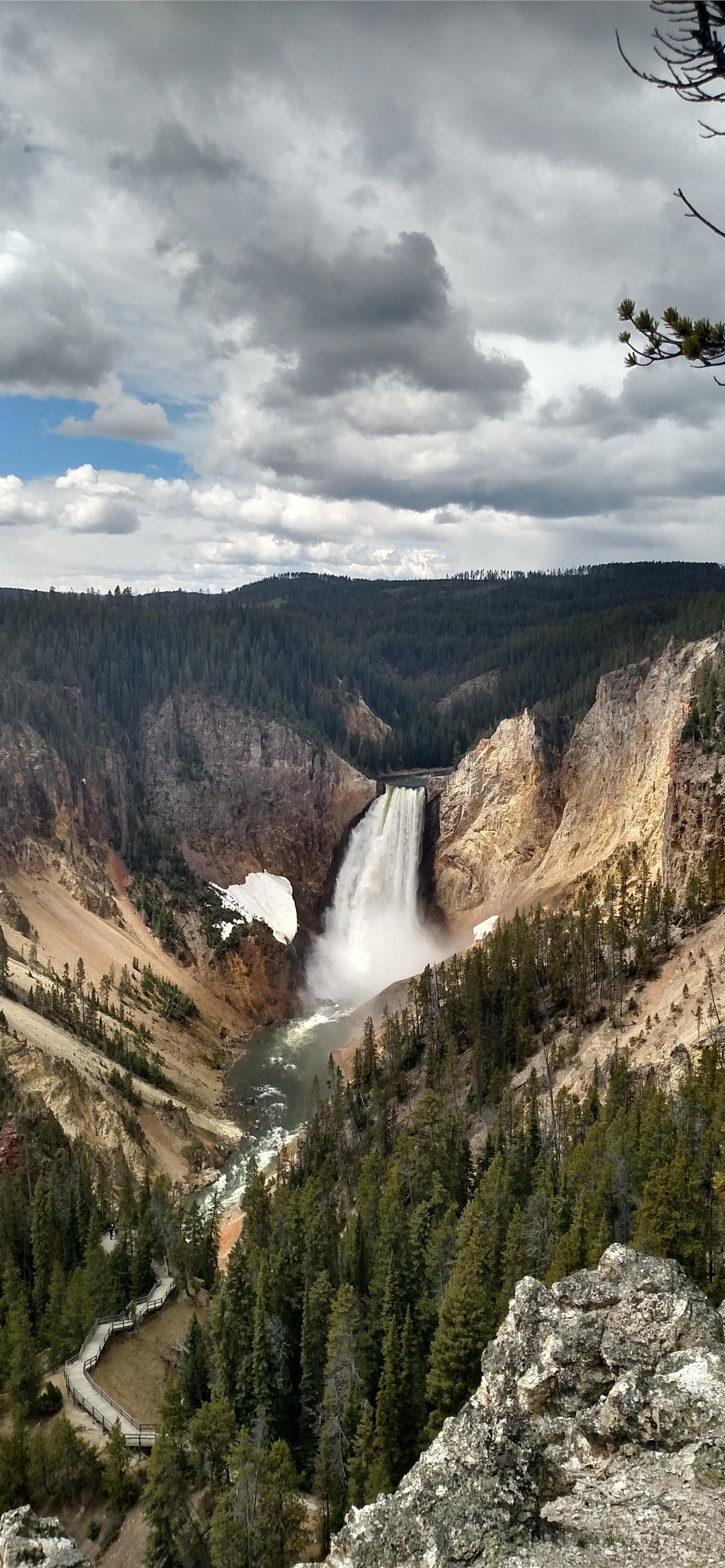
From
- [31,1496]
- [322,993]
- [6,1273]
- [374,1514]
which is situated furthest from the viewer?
[322,993]

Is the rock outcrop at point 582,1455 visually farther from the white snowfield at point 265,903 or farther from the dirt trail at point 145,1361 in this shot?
the white snowfield at point 265,903

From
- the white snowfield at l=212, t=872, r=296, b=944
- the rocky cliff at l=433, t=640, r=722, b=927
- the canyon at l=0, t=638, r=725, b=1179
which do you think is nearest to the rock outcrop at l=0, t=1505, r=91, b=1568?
the canyon at l=0, t=638, r=725, b=1179

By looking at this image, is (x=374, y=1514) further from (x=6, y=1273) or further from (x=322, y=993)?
(x=322, y=993)

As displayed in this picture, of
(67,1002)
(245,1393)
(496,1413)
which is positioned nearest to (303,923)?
(67,1002)

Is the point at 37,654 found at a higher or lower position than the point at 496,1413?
higher

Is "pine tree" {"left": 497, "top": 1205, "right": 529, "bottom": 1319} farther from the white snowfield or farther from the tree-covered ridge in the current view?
the tree-covered ridge

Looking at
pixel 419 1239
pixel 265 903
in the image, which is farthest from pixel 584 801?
pixel 419 1239
